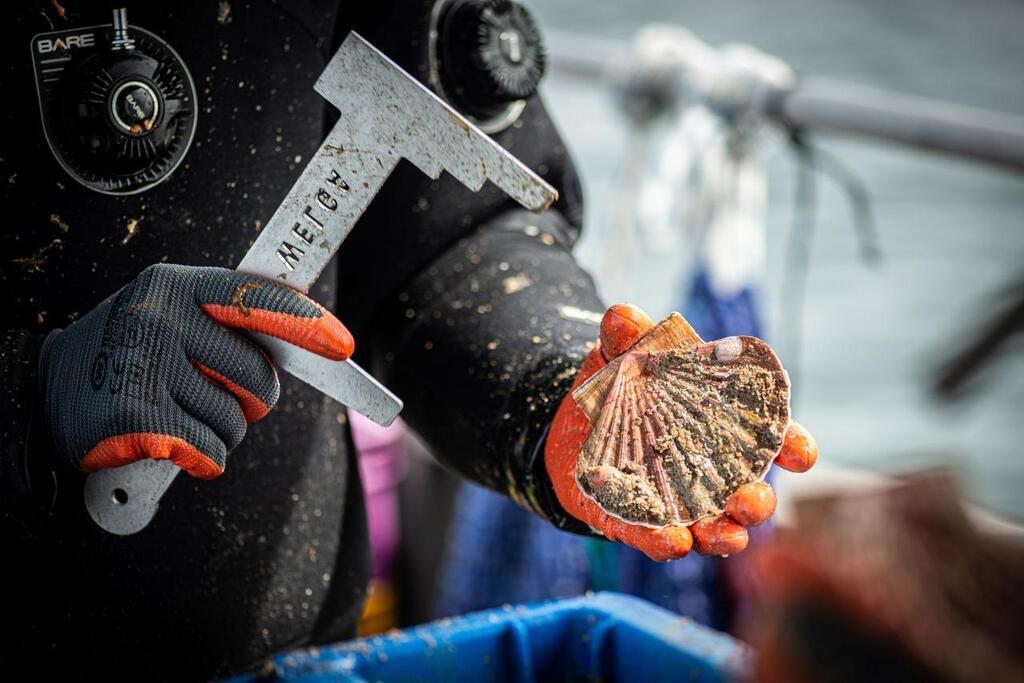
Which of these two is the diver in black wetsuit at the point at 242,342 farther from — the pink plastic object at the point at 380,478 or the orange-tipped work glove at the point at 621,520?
the pink plastic object at the point at 380,478

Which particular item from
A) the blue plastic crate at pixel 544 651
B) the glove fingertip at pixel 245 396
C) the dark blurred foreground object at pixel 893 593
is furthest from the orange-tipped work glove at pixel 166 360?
the dark blurred foreground object at pixel 893 593

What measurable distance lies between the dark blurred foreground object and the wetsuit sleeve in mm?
501

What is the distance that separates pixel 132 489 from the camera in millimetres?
807

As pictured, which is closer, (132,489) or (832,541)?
(832,541)

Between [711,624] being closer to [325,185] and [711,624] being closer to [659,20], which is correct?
[325,185]

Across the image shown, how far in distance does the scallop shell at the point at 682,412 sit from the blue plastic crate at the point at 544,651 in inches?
10.1

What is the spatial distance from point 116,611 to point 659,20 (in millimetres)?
14242

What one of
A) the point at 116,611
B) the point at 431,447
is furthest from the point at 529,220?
the point at 116,611

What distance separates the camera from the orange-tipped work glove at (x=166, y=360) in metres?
0.73

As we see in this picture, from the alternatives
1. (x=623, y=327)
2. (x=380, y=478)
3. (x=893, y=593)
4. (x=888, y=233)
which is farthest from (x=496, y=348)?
(x=888, y=233)

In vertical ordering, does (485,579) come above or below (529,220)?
below

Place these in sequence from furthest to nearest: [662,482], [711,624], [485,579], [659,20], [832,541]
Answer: [659,20] → [485,579] → [711,624] → [662,482] → [832,541]

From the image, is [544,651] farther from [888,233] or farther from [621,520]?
[888,233]

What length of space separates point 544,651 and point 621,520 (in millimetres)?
382
